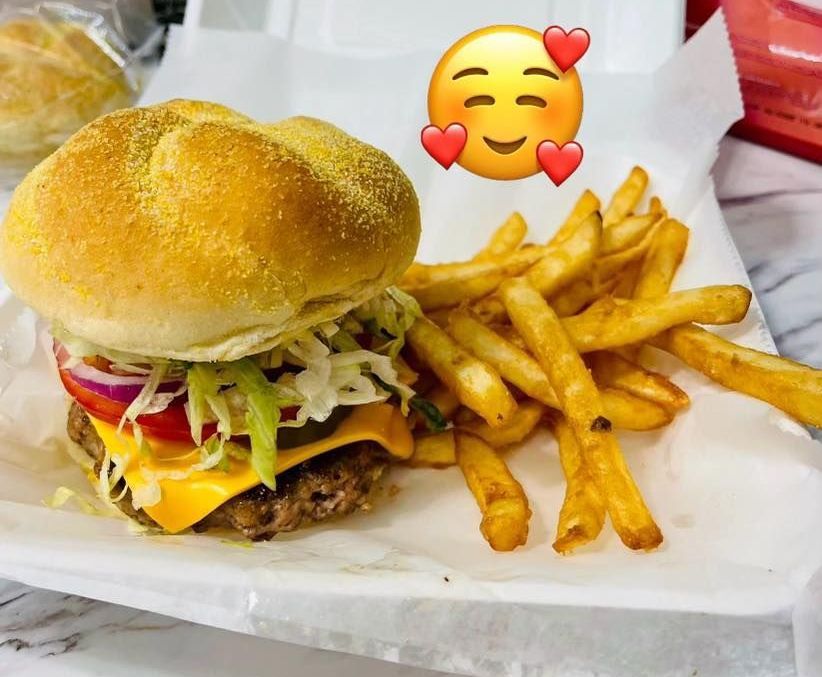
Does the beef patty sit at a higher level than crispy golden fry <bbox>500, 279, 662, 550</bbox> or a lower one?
lower

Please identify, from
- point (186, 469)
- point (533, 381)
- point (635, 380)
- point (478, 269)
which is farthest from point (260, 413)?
point (635, 380)

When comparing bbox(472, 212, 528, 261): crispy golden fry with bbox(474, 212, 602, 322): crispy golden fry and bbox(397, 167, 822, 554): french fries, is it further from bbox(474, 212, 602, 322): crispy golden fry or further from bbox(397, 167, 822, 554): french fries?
bbox(474, 212, 602, 322): crispy golden fry

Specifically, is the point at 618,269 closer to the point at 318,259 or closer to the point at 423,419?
the point at 423,419

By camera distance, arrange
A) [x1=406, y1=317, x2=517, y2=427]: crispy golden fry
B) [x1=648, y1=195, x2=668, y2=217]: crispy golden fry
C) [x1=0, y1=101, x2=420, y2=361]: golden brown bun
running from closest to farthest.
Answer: [x1=0, y1=101, x2=420, y2=361]: golden brown bun
[x1=406, y1=317, x2=517, y2=427]: crispy golden fry
[x1=648, y1=195, x2=668, y2=217]: crispy golden fry

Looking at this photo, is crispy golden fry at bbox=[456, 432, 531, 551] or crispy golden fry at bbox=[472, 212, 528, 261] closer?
crispy golden fry at bbox=[456, 432, 531, 551]

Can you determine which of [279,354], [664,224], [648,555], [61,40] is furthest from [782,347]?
[61,40]

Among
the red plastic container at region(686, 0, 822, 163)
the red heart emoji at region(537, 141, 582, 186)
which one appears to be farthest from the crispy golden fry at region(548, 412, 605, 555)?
the red plastic container at region(686, 0, 822, 163)

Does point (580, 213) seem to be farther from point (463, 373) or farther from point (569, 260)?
point (463, 373)
